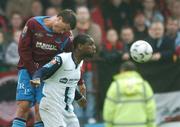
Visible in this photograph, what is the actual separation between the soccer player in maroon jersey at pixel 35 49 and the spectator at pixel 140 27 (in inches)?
213

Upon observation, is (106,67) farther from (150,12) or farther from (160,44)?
(150,12)

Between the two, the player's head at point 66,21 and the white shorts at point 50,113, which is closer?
the player's head at point 66,21

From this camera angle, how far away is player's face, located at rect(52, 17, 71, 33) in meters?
10.8

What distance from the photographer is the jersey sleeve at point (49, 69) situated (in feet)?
35.2

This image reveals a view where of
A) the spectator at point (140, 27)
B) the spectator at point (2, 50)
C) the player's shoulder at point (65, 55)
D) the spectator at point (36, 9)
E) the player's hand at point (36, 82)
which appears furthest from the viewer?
the spectator at point (140, 27)

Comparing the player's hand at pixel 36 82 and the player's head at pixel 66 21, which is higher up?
the player's head at pixel 66 21

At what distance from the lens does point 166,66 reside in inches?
600

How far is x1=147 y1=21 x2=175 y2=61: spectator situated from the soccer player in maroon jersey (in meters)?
4.23

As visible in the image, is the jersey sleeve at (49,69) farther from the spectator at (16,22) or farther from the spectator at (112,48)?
the spectator at (16,22)

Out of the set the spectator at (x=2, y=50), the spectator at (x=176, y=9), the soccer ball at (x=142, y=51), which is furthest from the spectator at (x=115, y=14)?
the soccer ball at (x=142, y=51)

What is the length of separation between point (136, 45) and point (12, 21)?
14.0ft

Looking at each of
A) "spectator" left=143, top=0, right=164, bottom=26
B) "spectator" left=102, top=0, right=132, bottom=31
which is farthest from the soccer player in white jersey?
"spectator" left=143, top=0, right=164, bottom=26

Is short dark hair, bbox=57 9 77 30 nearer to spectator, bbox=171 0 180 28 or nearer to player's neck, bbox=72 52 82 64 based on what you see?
player's neck, bbox=72 52 82 64

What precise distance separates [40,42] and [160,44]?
Result: 4.74 metres
